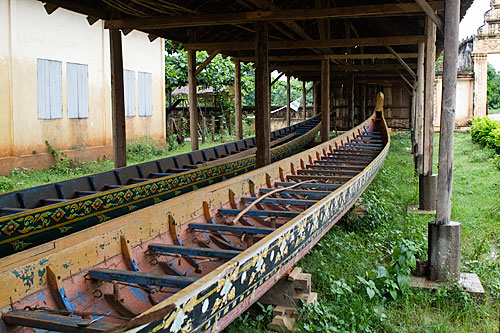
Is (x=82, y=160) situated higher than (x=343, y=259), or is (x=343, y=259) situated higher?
(x=82, y=160)

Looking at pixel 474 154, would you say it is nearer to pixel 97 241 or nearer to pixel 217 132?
pixel 217 132

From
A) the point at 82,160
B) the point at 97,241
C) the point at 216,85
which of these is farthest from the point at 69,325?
the point at 216,85

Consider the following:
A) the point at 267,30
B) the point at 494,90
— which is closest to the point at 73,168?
the point at 267,30

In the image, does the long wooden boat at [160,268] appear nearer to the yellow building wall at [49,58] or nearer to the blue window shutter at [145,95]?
the yellow building wall at [49,58]

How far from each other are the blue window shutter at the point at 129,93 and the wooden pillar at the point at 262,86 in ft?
21.8

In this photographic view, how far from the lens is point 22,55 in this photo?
32.0ft

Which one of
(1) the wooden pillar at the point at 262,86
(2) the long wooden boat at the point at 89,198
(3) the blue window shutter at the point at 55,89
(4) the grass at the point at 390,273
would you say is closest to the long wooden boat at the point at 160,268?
(4) the grass at the point at 390,273

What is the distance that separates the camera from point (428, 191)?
22.8 feet

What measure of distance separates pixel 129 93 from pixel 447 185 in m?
10.1

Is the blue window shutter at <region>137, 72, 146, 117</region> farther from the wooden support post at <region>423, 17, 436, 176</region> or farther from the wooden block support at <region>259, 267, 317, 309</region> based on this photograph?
the wooden block support at <region>259, 267, 317, 309</region>

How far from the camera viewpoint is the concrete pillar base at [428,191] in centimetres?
692

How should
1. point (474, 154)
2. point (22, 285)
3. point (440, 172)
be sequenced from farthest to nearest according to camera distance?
point (474, 154) → point (440, 172) → point (22, 285)

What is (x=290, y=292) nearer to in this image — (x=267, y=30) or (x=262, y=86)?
(x=262, y=86)

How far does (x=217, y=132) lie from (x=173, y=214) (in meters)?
16.5
